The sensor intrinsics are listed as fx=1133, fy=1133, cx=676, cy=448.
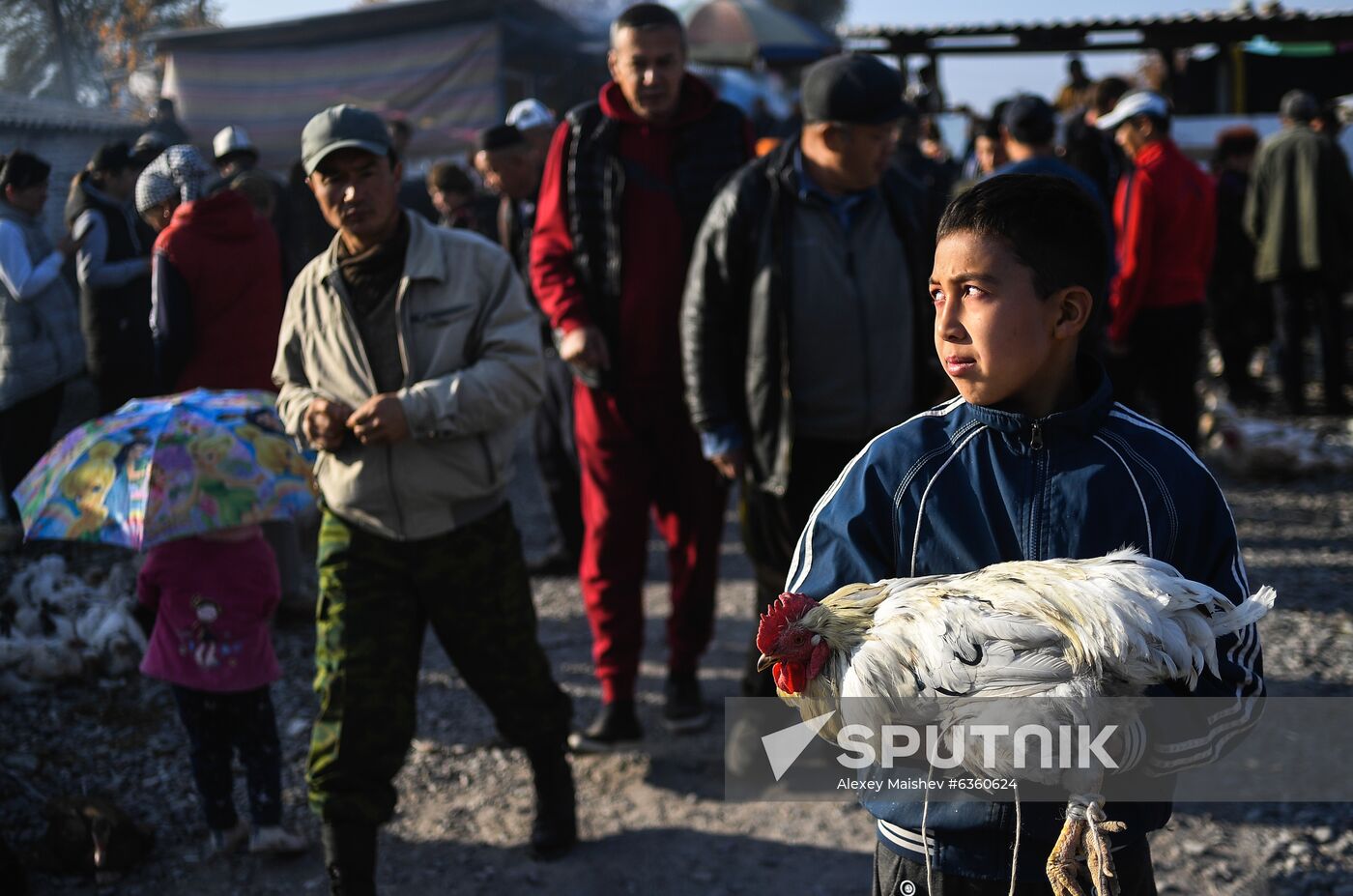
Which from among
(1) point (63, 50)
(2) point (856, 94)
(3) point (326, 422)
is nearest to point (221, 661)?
(3) point (326, 422)

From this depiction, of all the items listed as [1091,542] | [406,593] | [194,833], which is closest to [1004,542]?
[1091,542]

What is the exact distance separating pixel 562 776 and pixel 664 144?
7.91ft

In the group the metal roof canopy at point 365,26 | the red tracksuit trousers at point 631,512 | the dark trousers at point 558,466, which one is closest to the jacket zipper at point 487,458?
the red tracksuit trousers at point 631,512

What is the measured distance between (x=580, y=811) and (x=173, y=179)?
3316mm

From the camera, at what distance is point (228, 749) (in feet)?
12.5

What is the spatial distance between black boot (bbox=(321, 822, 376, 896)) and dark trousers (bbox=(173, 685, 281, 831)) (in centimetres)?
67

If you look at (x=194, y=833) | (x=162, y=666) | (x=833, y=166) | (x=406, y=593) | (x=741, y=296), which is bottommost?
(x=194, y=833)

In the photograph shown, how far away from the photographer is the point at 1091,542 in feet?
6.18

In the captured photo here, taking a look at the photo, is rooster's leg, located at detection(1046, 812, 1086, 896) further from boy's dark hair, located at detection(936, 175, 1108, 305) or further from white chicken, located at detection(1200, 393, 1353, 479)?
white chicken, located at detection(1200, 393, 1353, 479)

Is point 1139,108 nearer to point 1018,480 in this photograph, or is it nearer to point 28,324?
point 1018,480

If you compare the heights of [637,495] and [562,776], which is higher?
[637,495]

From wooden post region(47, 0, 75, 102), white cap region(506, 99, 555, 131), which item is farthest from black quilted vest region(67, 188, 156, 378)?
wooden post region(47, 0, 75, 102)

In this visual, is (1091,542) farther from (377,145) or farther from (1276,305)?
(1276,305)

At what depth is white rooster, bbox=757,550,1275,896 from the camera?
5.27ft
